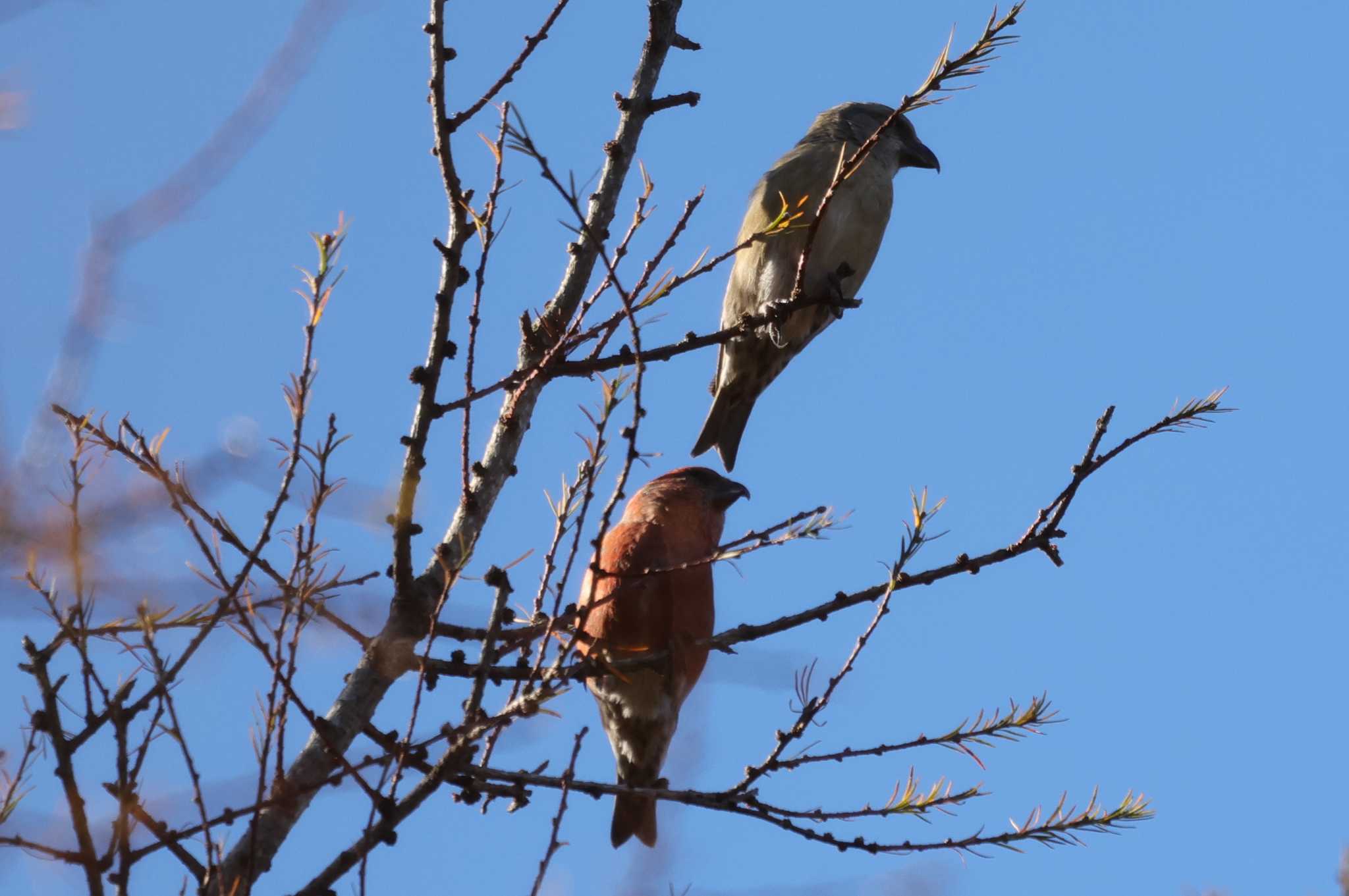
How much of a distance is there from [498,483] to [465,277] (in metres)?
0.58

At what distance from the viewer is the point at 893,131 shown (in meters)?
6.09

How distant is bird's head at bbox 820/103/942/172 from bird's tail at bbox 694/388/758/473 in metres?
1.29

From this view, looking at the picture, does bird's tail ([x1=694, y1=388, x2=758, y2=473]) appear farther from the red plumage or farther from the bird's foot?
the red plumage

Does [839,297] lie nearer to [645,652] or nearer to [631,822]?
[645,652]

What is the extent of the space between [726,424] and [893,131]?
166 cm

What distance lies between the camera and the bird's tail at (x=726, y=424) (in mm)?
5375

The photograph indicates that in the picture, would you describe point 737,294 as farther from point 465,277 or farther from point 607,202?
point 465,277

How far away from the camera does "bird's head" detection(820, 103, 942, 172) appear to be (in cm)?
589

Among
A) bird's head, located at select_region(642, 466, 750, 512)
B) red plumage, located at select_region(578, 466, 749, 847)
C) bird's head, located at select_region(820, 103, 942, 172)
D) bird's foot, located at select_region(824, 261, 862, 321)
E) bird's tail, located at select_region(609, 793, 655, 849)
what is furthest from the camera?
bird's head, located at select_region(820, 103, 942, 172)

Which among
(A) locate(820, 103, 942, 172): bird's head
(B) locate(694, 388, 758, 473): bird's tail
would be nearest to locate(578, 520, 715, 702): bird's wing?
(B) locate(694, 388, 758, 473): bird's tail

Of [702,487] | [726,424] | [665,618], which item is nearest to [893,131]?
[726,424]

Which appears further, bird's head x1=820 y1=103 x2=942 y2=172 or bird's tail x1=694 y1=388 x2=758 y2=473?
bird's head x1=820 y1=103 x2=942 y2=172

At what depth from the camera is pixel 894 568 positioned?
2.72 meters

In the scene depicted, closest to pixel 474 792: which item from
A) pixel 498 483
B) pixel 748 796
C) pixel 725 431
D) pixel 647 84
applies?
pixel 748 796
